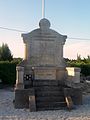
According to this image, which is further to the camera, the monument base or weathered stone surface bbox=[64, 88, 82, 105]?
the monument base

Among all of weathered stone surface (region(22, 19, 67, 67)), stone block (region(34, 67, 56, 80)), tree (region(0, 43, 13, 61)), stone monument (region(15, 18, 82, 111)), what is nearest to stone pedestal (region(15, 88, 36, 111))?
stone monument (region(15, 18, 82, 111))

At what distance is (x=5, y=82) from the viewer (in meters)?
27.4

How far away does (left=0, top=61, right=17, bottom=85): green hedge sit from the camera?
27.2 meters

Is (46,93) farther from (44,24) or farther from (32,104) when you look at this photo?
(44,24)

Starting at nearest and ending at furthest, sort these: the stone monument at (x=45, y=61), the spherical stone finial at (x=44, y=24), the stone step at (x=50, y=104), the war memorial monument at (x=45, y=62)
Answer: the stone step at (x=50, y=104) → the war memorial monument at (x=45, y=62) → the stone monument at (x=45, y=61) → the spherical stone finial at (x=44, y=24)

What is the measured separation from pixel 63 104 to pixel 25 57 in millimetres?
3993

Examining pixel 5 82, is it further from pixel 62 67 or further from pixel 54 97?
pixel 54 97

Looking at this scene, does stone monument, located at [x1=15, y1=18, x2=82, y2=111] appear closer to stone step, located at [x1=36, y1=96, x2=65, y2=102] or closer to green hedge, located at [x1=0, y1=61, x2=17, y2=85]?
stone step, located at [x1=36, y1=96, x2=65, y2=102]

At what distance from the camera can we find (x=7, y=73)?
27250mm

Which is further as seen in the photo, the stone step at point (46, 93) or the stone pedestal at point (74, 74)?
the stone pedestal at point (74, 74)

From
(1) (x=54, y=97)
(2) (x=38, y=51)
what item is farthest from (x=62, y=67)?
(1) (x=54, y=97)

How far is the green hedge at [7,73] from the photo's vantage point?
27.2m

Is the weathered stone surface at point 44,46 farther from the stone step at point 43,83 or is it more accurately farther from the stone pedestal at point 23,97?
the stone pedestal at point 23,97

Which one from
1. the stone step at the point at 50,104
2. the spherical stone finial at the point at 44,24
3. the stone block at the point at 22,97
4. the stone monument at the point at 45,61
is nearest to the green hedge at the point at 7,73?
the stone monument at the point at 45,61
